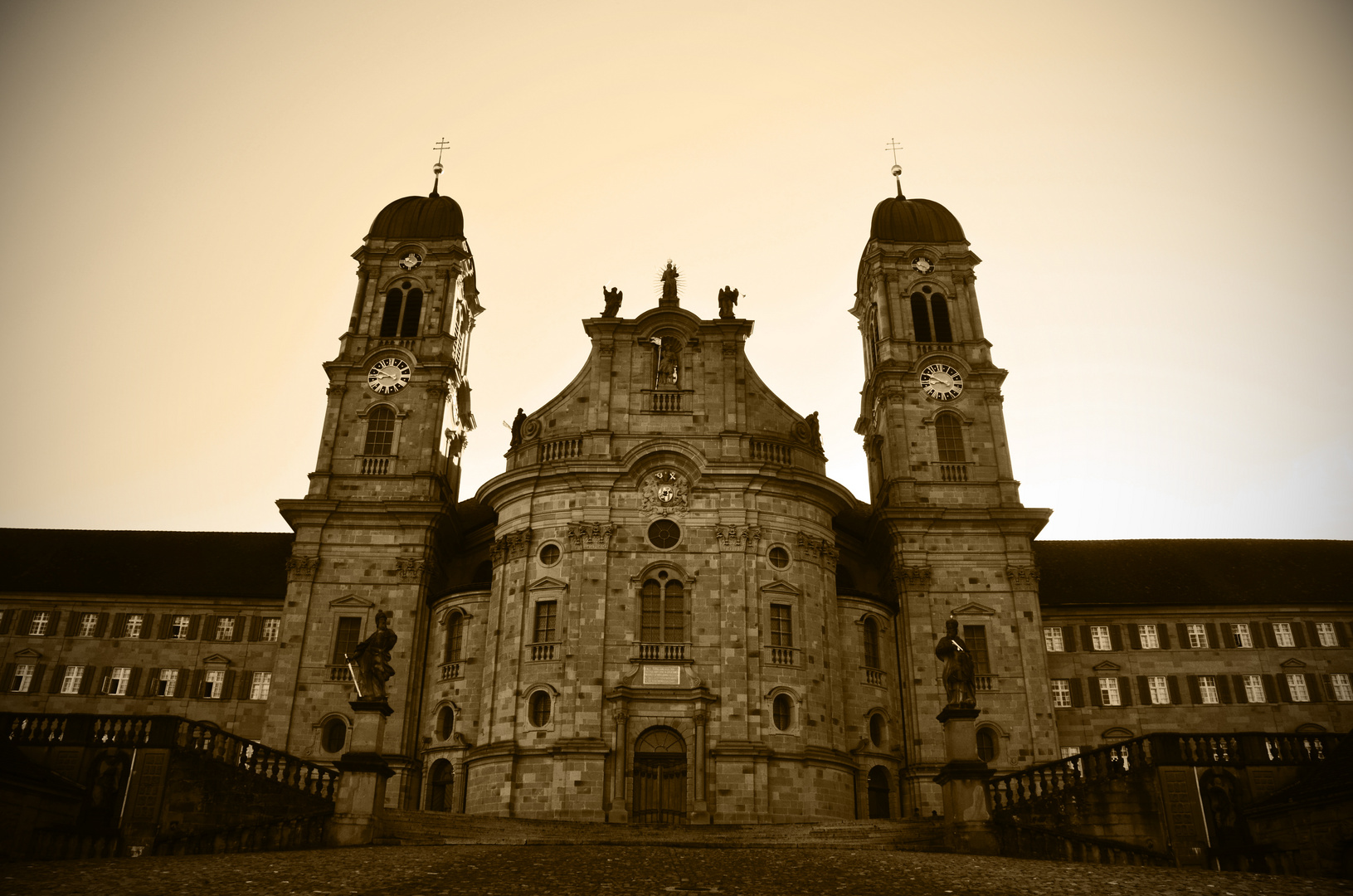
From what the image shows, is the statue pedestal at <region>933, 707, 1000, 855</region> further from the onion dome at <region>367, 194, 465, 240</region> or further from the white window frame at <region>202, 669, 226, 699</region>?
the onion dome at <region>367, 194, 465, 240</region>

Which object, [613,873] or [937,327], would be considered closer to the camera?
[613,873]

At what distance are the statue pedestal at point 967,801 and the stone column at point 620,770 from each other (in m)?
12.1

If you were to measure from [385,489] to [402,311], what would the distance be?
886 centimetres

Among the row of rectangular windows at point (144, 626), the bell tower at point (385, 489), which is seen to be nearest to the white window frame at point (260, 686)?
the row of rectangular windows at point (144, 626)

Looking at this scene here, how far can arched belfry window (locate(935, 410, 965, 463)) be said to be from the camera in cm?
4331

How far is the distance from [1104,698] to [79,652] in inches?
1669

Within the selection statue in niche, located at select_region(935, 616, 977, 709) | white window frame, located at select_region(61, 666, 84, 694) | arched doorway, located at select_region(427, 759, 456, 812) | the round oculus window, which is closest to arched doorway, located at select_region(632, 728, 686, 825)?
the round oculus window

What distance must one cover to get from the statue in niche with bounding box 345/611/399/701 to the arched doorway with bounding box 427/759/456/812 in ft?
38.9

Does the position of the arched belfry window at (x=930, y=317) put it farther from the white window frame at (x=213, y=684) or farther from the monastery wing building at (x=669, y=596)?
the white window frame at (x=213, y=684)

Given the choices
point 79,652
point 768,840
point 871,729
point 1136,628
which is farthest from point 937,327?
point 79,652

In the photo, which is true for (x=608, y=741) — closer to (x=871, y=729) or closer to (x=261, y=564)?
(x=871, y=729)

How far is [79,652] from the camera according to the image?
4266cm

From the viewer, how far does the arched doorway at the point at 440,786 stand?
37062 millimetres

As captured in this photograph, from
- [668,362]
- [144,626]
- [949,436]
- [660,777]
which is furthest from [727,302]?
[144,626]
